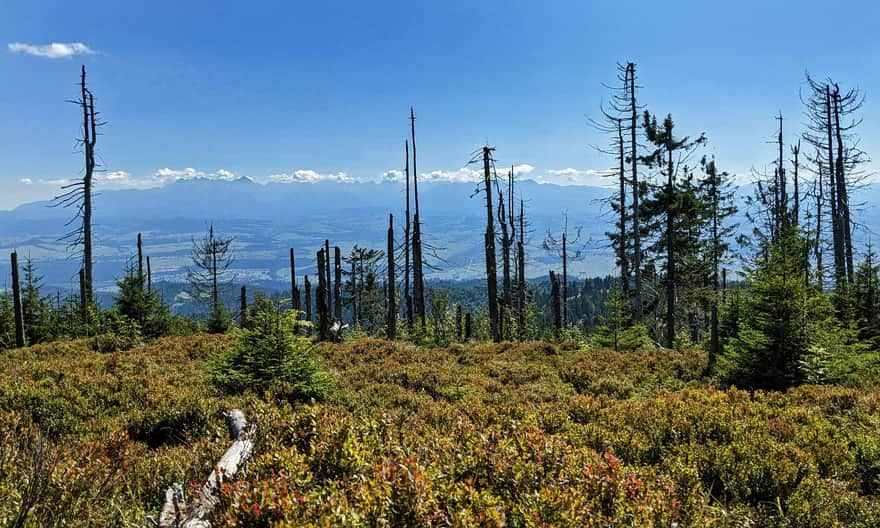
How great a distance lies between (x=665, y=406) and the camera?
6.54 meters

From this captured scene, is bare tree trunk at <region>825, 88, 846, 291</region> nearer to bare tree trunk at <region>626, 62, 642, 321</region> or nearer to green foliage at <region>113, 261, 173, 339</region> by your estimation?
bare tree trunk at <region>626, 62, 642, 321</region>

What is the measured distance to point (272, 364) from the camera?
8836mm

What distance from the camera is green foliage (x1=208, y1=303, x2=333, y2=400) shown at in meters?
8.38

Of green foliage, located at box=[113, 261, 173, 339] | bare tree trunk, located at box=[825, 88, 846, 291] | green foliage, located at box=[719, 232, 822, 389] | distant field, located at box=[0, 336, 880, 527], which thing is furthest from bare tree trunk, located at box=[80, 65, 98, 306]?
bare tree trunk, located at box=[825, 88, 846, 291]

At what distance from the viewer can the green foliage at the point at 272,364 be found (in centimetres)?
838

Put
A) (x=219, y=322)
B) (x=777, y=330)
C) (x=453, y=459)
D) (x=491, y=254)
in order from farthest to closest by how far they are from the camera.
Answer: (x=219, y=322) < (x=491, y=254) < (x=777, y=330) < (x=453, y=459)

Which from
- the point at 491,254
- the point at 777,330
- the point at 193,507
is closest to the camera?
the point at 193,507

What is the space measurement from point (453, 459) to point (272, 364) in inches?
241

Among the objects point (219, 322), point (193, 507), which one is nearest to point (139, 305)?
point (219, 322)

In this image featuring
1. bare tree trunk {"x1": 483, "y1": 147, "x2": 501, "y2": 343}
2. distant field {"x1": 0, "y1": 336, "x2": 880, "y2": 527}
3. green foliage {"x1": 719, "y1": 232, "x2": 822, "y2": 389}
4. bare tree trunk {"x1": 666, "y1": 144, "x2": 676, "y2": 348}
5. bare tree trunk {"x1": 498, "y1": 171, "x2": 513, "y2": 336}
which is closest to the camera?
distant field {"x1": 0, "y1": 336, "x2": 880, "y2": 527}

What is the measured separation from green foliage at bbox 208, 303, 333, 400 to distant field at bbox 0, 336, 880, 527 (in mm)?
493

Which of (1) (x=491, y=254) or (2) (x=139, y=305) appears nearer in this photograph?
(2) (x=139, y=305)

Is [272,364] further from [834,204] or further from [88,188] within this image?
[834,204]

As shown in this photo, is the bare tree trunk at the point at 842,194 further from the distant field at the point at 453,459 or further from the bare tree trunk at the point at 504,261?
the distant field at the point at 453,459
